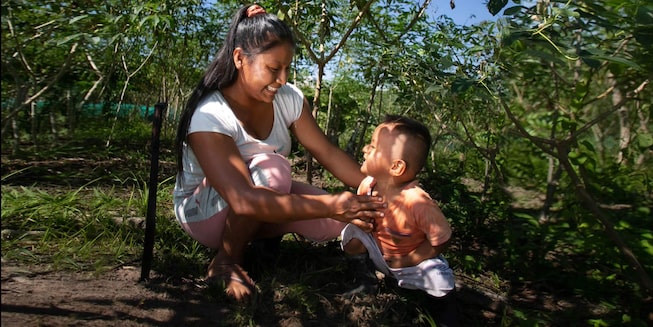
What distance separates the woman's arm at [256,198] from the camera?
6.31ft

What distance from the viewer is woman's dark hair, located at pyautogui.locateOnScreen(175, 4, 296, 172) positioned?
7.34ft

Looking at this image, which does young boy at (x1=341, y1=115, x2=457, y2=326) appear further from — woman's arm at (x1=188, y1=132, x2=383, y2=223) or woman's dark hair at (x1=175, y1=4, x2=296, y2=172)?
woman's dark hair at (x1=175, y1=4, x2=296, y2=172)

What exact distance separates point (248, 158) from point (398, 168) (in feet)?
2.16

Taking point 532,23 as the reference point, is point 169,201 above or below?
below

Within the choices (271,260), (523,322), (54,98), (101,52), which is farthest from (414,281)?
(54,98)

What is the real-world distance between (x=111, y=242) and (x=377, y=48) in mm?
2162

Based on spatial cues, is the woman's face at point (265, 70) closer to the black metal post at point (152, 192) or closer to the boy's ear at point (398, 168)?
the black metal post at point (152, 192)

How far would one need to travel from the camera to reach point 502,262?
10.3ft

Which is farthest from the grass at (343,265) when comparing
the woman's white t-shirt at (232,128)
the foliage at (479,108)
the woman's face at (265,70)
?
the woman's face at (265,70)

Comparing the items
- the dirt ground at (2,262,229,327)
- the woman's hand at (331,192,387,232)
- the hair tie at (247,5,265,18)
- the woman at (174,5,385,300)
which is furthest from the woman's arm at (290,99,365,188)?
the dirt ground at (2,262,229,327)

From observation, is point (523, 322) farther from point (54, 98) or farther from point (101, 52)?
point (54, 98)

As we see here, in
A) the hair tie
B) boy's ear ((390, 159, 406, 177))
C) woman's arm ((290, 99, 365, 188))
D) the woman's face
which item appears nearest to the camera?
boy's ear ((390, 159, 406, 177))

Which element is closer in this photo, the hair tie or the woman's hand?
the woman's hand

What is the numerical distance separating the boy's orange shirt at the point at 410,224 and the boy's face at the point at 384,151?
111mm
